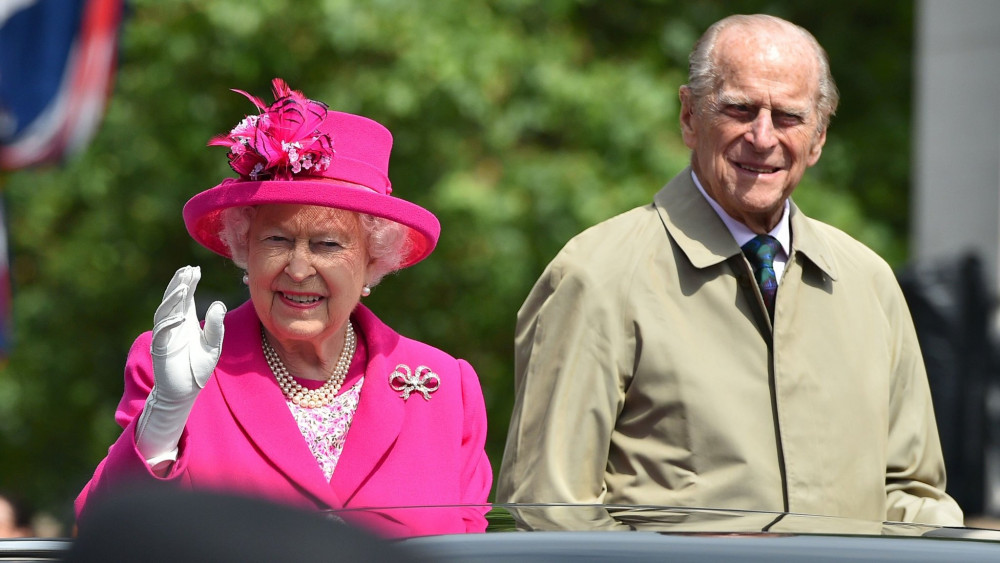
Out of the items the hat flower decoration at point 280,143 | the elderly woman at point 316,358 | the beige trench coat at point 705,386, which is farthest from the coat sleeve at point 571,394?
the hat flower decoration at point 280,143

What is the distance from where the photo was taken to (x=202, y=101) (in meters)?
9.51

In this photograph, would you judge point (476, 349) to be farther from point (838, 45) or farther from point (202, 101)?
point (838, 45)

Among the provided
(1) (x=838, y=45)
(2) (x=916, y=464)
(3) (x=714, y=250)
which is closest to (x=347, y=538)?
(3) (x=714, y=250)

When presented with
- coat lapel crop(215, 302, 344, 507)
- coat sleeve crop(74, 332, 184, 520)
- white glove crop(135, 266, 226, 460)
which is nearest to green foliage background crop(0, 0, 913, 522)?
coat lapel crop(215, 302, 344, 507)

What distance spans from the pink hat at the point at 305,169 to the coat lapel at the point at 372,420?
0.17 metres

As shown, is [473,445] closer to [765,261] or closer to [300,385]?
[300,385]

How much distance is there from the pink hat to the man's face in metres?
0.61

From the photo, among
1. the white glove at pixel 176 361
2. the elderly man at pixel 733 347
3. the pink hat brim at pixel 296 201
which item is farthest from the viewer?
the elderly man at pixel 733 347

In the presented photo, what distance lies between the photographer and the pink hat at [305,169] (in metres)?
2.67

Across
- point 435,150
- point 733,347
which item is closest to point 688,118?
point 733,347

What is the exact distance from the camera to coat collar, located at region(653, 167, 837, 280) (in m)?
2.99

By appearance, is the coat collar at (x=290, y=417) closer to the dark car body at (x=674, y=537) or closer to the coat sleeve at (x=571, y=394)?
the coat sleeve at (x=571, y=394)

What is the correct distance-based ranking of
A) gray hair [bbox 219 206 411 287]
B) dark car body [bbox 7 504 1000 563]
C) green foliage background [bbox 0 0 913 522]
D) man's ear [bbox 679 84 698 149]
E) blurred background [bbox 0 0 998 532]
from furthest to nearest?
1. green foliage background [bbox 0 0 913 522]
2. blurred background [bbox 0 0 998 532]
3. man's ear [bbox 679 84 698 149]
4. gray hair [bbox 219 206 411 287]
5. dark car body [bbox 7 504 1000 563]

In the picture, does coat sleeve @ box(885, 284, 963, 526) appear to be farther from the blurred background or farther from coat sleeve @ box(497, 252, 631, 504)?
the blurred background
